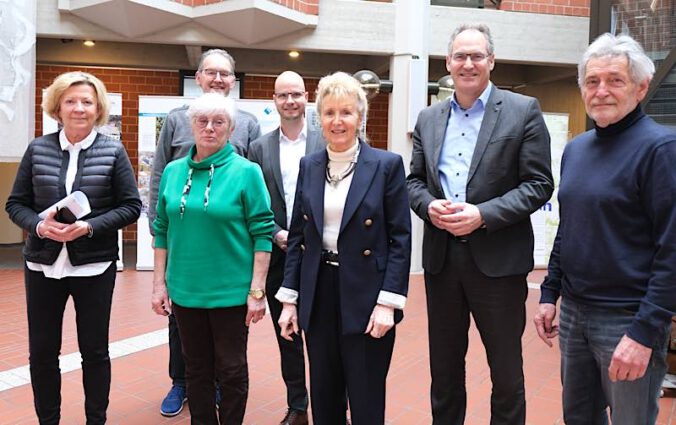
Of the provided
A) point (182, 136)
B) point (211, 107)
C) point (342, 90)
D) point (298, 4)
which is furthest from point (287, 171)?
point (298, 4)

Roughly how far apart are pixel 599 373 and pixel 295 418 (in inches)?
68.6

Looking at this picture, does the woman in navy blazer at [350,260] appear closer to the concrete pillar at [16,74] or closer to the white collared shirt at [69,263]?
the white collared shirt at [69,263]

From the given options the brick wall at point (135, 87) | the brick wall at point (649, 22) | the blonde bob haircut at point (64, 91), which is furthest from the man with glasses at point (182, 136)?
the brick wall at point (135, 87)

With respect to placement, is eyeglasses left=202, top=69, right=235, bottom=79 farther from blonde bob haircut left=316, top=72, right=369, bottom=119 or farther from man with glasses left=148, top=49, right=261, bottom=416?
blonde bob haircut left=316, top=72, right=369, bottom=119

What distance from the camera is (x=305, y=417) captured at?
3.28 metres

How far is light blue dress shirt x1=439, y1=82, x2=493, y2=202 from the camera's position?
2.50m

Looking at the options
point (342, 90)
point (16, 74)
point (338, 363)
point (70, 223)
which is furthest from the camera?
point (16, 74)

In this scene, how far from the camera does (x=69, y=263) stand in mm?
2717

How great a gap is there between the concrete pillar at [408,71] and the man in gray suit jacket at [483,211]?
18.7 feet

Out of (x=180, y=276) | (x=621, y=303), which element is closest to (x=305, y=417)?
(x=180, y=276)

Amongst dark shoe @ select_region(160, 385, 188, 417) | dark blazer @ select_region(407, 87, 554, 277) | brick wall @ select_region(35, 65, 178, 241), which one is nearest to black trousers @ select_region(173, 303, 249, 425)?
dark shoe @ select_region(160, 385, 188, 417)

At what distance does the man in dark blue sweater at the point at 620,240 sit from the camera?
1832 mm

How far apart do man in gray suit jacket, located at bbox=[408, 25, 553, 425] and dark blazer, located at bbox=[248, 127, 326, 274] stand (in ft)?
2.64

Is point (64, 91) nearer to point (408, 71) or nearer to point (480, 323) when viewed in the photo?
point (480, 323)
